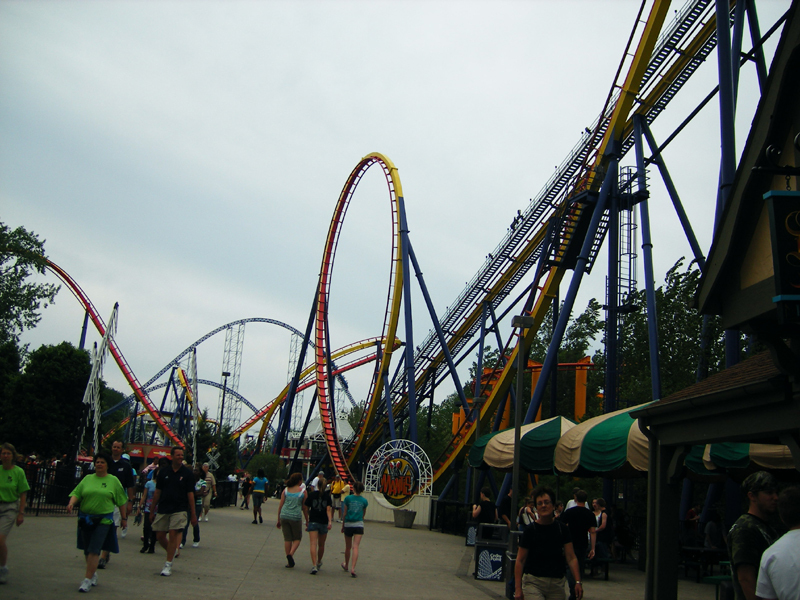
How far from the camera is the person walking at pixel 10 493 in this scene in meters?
6.79

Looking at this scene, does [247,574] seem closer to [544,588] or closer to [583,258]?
[544,588]

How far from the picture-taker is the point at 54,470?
15266mm

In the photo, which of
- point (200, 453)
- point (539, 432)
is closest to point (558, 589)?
point (539, 432)

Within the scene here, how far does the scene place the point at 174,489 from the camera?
840 centimetres

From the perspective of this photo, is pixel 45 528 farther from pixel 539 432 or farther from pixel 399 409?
pixel 399 409

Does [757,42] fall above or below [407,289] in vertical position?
above

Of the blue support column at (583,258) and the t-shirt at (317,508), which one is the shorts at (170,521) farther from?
the blue support column at (583,258)

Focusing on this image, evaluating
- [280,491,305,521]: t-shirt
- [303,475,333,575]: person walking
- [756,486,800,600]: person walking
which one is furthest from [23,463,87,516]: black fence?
[756,486,800,600]: person walking

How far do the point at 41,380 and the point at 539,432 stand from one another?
58.5 feet

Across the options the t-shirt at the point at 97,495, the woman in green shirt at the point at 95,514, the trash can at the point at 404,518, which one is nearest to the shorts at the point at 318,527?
the woman in green shirt at the point at 95,514

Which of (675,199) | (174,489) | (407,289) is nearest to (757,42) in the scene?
(675,199)

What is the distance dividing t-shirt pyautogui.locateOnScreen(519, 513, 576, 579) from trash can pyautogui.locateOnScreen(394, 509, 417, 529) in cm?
1589

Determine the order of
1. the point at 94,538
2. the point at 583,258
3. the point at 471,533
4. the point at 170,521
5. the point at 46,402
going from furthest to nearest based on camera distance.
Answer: the point at 46,402, the point at 583,258, the point at 471,533, the point at 170,521, the point at 94,538

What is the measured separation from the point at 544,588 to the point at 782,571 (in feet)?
7.59
